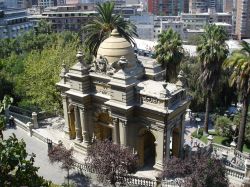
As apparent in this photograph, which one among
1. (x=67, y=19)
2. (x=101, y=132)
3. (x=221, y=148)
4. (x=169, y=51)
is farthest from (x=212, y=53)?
(x=67, y=19)

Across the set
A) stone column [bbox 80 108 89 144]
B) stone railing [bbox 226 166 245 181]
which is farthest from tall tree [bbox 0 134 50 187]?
stone railing [bbox 226 166 245 181]

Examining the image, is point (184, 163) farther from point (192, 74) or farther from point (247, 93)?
point (192, 74)

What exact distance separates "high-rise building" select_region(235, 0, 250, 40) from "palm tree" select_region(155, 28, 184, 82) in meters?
118

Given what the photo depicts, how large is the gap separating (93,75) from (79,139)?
249 inches

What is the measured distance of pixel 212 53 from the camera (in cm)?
3053

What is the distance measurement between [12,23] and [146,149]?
73.7 meters

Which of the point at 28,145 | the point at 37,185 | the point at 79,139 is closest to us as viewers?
the point at 37,185

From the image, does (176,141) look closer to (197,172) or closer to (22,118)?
(197,172)

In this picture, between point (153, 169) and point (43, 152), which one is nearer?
point (153, 169)

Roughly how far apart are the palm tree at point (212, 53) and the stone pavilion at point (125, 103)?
6984mm

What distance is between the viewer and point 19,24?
8944cm

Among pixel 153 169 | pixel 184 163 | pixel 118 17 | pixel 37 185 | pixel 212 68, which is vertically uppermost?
pixel 118 17

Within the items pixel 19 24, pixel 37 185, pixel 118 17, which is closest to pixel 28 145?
pixel 37 185

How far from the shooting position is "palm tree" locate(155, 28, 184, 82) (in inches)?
1332
